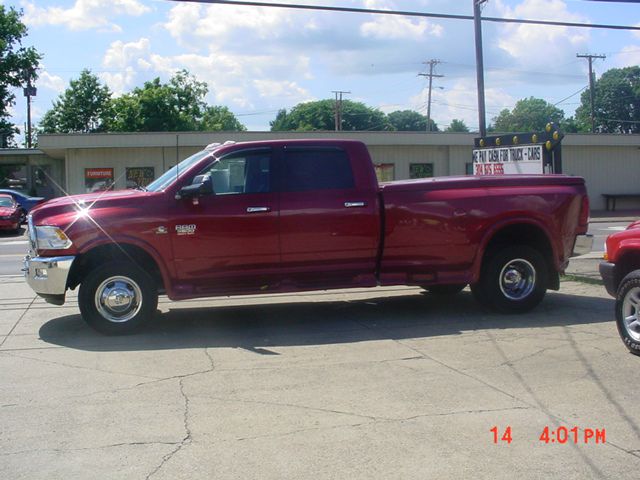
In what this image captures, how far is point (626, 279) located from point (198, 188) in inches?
178

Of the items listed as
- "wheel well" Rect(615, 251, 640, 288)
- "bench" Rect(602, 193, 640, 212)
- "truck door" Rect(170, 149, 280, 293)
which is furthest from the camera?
"bench" Rect(602, 193, 640, 212)

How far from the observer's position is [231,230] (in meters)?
8.23

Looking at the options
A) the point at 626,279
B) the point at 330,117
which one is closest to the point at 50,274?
the point at 626,279

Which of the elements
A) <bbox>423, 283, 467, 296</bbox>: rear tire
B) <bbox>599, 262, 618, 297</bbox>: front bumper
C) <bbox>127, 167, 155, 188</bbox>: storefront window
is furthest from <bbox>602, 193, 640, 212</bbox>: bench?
<bbox>599, 262, 618, 297</bbox>: front bumper

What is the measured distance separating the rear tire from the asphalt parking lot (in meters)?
1.01

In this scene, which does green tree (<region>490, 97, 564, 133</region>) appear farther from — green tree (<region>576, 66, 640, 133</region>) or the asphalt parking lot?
the asphalt parking lot

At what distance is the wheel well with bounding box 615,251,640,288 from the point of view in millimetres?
7132

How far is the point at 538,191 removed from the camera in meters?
9.05

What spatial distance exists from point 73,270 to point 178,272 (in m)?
1.16

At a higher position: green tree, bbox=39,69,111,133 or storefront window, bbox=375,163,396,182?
green tree, bbox=39,69,111,133

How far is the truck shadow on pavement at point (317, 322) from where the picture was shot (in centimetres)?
794

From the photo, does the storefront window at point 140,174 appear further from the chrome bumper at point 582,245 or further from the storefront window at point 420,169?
the chrome bumper at point 582,245

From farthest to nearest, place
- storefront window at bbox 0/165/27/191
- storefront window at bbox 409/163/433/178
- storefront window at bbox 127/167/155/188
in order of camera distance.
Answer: storefront window at bbox 0/165/27/191 < storefront window at bbox 409/163/433/178 < storefront window at bbox 127/167/155/188

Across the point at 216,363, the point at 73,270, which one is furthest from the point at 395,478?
the point at 73,270
